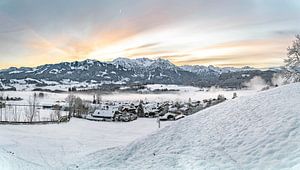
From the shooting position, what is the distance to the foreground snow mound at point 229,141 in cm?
1574

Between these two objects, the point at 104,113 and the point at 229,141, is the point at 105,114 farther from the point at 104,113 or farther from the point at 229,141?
the point at 229,141

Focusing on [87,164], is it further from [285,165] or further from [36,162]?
[285,165]

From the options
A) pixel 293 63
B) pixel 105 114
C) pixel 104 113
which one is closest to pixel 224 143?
→ pixel 293 63

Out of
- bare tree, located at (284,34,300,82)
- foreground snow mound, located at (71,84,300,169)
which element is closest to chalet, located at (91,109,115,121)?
bare tree, located at (284,34,300,82)

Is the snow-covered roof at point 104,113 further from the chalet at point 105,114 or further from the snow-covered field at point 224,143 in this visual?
the snow-covered field at point 224,143

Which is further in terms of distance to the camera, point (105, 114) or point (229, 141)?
point (105, 114)

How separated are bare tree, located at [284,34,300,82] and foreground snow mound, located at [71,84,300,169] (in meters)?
14.1

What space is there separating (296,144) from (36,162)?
737 inches

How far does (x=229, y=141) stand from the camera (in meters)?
18.6

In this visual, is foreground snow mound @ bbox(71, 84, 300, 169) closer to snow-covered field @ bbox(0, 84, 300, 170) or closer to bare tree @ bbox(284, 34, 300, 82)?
snow-covered field @ bbox(0, 84, 300, 170)

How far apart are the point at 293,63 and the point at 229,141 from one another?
2320 centimetres

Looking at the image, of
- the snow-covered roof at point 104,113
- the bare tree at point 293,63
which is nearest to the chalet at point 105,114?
the snow-covered roof at point 104,113

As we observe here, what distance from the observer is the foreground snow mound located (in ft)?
51.6

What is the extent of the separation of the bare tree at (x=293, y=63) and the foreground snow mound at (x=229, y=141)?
14129mm
